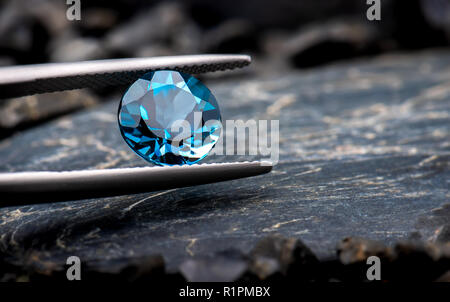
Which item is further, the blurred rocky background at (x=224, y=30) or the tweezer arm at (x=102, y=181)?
the blurred rocky background at (x=224, y=30)

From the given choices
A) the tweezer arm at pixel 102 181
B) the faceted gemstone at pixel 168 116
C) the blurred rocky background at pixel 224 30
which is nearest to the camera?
the tweezer arm at pixel 102 181

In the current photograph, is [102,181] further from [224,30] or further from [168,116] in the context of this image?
[224,30]

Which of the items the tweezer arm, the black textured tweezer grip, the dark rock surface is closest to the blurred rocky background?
the dark rock surface

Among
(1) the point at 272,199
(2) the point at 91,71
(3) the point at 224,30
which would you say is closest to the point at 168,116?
(2) the point at 91,71

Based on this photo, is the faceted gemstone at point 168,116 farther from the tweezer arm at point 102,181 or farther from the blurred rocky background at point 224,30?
the blurred rocky background at point 224,30

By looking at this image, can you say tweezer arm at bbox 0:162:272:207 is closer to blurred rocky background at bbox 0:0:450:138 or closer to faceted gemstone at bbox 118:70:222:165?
faceted gemstone at bbox 118:70:222:165

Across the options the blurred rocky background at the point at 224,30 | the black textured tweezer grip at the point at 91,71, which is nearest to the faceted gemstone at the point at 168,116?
the black textured tweezer grip at the point at 91,71

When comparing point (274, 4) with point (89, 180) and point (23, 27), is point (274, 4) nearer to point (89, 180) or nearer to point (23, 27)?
point (23, 27)
